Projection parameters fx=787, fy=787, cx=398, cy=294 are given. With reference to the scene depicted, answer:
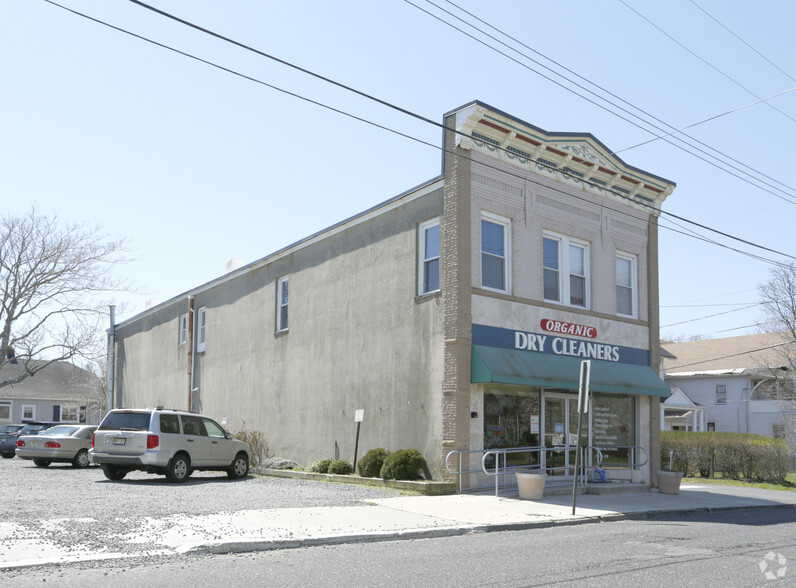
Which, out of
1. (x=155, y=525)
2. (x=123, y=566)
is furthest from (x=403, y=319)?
(x=123, y=566)

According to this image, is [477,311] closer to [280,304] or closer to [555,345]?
[555,345]

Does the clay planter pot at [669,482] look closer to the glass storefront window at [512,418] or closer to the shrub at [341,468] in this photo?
the glass storefront window at [512,418]

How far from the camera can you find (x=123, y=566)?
325 inches

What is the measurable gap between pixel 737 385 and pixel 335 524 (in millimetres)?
38846

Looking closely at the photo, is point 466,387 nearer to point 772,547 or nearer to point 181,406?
point 772,547

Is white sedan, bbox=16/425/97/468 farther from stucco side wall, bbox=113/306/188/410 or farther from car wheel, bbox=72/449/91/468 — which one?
stucco side wall, bbox=113/306/188/410

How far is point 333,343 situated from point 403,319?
326 centimetres

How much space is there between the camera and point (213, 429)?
65.2 ft

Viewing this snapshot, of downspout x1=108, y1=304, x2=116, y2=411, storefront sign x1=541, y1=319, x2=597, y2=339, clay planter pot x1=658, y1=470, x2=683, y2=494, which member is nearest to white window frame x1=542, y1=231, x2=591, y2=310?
storefront sign x1=541, y1=319, x2=597, y2=339

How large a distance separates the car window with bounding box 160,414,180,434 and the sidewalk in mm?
5939

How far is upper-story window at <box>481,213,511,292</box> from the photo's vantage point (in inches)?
732

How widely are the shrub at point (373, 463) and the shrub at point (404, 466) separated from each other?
63cm

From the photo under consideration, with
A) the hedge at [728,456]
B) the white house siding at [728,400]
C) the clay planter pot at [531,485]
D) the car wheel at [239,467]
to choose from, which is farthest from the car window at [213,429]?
the white house siding at [728,400]

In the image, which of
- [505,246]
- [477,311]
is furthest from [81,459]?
[505,246]
